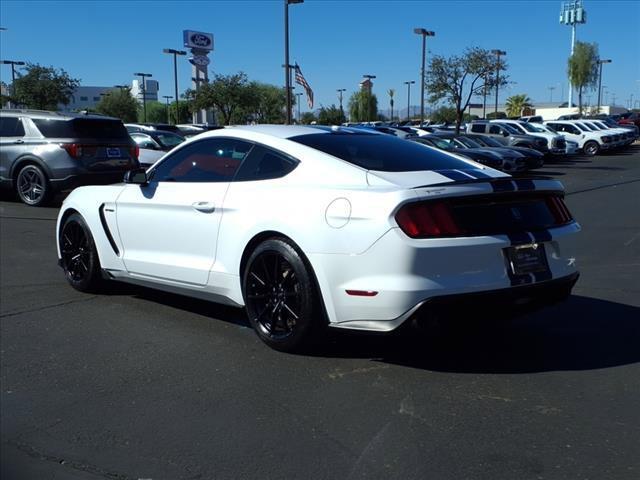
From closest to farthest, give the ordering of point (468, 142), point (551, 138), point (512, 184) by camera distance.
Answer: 1. point (512, 184)
2. point (468, 142)
3. point (551, 138)

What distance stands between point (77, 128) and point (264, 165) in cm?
893

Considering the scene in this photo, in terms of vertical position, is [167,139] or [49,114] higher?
[49,114]

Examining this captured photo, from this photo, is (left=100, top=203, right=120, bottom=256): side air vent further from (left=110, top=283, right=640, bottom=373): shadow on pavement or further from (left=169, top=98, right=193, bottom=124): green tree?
(left=169, top=98, right=193, bottom=124): green tree

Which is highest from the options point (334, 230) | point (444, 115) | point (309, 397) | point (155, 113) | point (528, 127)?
point (155, 113)

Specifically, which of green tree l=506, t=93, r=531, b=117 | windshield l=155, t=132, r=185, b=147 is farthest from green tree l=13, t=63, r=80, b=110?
green tree l=506, t=93, r=531, b=117

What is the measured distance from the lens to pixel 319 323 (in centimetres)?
432

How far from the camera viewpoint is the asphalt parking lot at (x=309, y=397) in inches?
124

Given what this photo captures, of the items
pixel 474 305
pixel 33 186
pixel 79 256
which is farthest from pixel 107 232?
pixel 33 186

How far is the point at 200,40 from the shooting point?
77188 millimetres

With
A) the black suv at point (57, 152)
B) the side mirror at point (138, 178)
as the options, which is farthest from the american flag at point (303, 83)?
the side mirror at point (138, 178)

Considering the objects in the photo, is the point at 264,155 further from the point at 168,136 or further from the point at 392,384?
the point at 168,136

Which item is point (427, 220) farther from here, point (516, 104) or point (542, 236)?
point (516, 104)

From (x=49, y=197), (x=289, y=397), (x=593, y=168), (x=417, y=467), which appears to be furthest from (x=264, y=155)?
(x=593, y=168)

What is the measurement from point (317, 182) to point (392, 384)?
4.44 feet
